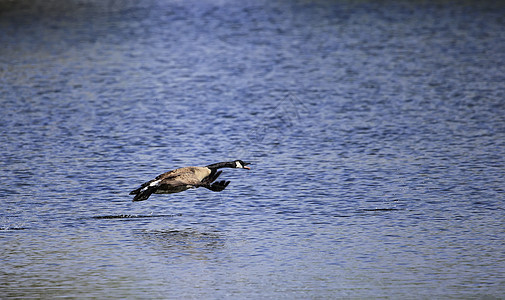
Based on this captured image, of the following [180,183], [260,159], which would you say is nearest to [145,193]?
[180,183]

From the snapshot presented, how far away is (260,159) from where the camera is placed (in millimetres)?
20547

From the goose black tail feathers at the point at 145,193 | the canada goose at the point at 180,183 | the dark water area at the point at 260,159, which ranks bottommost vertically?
the dark water area at the point at 260,159

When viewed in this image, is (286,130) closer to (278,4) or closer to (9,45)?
(9,45)

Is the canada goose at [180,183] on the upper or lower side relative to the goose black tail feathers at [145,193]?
upper

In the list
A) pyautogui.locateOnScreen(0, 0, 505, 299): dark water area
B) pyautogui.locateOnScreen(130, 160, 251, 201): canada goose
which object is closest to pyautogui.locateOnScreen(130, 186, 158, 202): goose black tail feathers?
pyautogui.locateOnScreen(130, 160, 251, 201): canada goose

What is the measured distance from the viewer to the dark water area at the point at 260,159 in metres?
13.0

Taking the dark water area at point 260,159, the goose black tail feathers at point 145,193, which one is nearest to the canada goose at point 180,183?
the goose black tail feathers at point 145,193

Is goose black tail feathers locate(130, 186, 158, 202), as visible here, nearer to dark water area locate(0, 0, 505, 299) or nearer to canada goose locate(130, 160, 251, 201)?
canada goose locate(130, 160, 251, 201)

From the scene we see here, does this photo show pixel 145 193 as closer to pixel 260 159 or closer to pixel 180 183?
pixel 180 183

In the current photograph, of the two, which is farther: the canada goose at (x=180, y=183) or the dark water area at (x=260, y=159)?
the canada goose at (x=180, y=183)

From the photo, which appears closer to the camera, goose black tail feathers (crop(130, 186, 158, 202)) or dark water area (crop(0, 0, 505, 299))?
dark water area (crop(0, 0, 505, 299))

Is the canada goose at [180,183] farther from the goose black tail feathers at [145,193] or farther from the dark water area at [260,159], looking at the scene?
the dark water area at [260,159]

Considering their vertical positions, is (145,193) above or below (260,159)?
above

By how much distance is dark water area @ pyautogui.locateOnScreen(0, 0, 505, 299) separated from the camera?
13.0m
